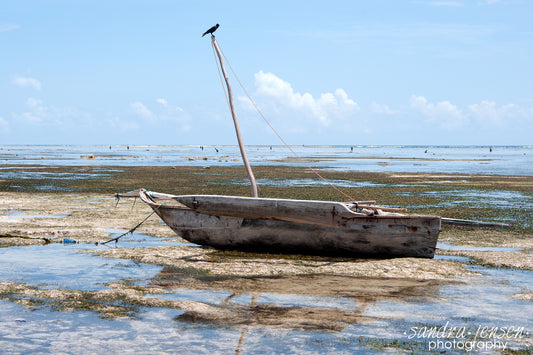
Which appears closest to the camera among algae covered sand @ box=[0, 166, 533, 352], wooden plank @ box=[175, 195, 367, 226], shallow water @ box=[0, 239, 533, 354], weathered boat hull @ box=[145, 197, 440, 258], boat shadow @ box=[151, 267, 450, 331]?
shallow water @ box=[0, 239, 533, 354]

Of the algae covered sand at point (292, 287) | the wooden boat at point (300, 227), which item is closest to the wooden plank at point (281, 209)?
the wooden boat at point (300, 227)

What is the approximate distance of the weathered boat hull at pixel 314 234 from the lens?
1263cm

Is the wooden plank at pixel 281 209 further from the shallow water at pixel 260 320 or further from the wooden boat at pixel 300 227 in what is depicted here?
the shallow water at pixel 260 320

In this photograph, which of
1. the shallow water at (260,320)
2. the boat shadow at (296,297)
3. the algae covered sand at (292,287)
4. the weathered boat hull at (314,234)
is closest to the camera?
the shallow water at (260,320)

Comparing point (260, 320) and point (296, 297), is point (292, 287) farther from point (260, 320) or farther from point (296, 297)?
point (260, 320)

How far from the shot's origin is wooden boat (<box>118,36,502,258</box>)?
12688 millimetres

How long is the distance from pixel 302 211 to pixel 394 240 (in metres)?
2.32

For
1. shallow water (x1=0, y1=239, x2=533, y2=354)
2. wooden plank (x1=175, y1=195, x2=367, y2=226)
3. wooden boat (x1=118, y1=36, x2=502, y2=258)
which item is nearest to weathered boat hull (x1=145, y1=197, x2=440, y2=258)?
wooden boat (x1=118, y1=36, x2=502, y2=258)

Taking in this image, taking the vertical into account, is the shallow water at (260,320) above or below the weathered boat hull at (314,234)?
below

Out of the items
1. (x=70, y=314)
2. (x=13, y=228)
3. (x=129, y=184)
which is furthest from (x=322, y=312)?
(x=129, y=184)

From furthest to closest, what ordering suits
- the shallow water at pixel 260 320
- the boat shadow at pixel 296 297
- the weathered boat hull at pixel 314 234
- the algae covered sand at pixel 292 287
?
1. the weathered boat hull at pixel 314 234
2. the boat shadow at pixel 296 297
3. the algae covered sand at pixel 292 287
4. the shallow water at pixel 260 320

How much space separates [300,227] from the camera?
44.0 feet

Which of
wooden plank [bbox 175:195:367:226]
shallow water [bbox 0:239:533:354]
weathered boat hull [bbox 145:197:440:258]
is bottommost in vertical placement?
shallow water [bbox 0:239:533:354]

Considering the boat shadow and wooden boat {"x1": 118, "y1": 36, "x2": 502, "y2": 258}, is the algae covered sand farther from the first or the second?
wooden boat {"x1": 118, "y1": 36, "x2": 502, "y2": 258}
